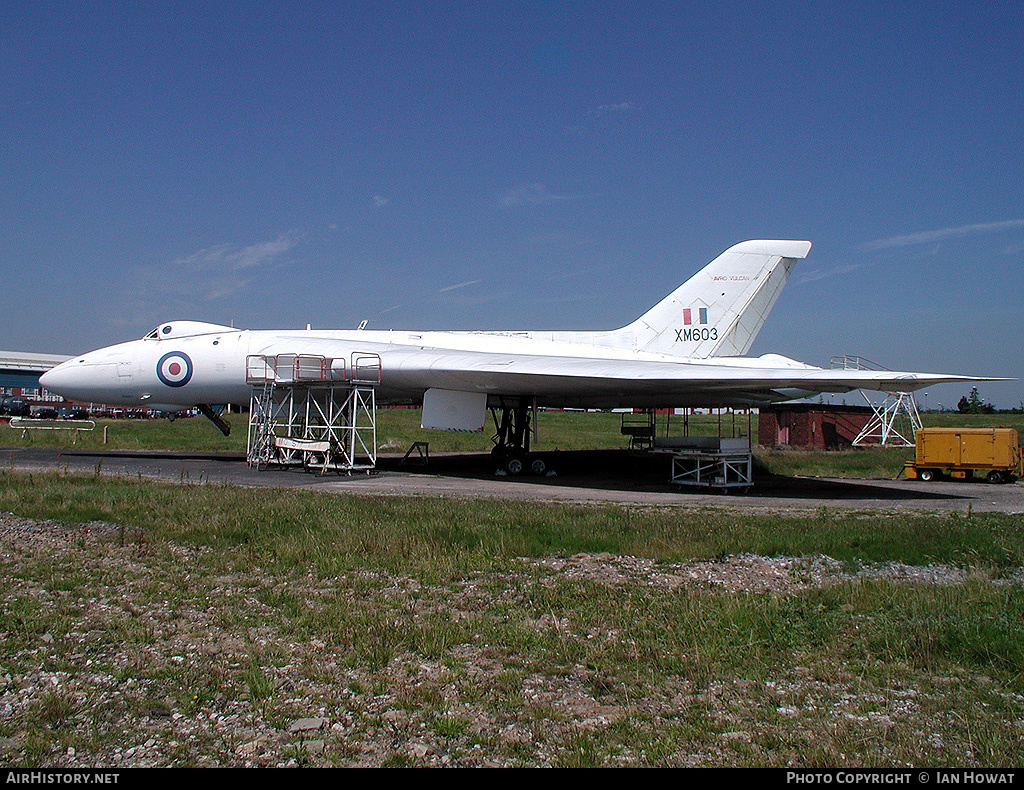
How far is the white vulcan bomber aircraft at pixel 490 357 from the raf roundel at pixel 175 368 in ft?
0.08

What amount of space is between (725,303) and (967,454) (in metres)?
7.74

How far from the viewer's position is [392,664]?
4.25 metres

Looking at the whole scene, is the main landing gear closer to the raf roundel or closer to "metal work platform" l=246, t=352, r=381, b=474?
"metal work platform" l=246, t=352, r=381, b=474

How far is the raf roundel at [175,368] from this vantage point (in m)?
19.1

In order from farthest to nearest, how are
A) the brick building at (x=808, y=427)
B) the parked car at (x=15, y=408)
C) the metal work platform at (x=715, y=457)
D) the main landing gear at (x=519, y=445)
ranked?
the parked car at (x=15, y=408)
the brick building at (x=808, y=427)
the main landing gear at (x=519, y=445)
the metal work platform at (x=715, y=457)

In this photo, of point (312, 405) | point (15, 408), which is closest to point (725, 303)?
point (312, 405)

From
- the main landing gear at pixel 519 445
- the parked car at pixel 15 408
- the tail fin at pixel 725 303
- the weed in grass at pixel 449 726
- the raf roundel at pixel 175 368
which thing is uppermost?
Result: the tail fin at pixel 725 303

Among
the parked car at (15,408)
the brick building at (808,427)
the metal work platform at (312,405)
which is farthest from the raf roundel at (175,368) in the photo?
the parked car at (15,408)

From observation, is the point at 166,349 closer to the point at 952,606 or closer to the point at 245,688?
the point at 245,688

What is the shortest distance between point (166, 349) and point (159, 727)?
58.2ft

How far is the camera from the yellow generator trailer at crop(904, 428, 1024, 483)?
1892 centimetres

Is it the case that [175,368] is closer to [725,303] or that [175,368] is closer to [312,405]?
[312,405]

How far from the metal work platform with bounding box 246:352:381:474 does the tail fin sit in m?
7.20

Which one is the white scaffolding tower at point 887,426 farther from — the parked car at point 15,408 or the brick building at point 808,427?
the parked car at point 15,408
